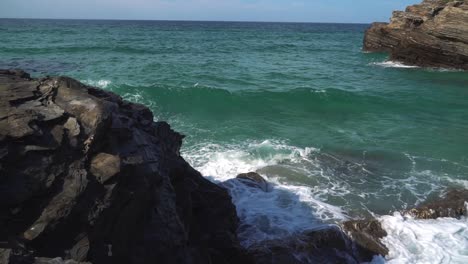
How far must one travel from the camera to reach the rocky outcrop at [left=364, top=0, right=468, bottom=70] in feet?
92.9

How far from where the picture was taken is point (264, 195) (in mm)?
10414

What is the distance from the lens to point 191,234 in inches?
266

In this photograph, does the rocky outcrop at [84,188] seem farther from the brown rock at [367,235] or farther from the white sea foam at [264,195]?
the brown rock at [367,235]

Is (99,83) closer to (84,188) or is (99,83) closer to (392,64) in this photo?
(84,188)

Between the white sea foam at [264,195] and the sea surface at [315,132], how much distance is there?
0.03 m

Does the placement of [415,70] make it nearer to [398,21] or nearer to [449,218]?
[398,21]

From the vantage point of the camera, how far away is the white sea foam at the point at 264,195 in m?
9.05

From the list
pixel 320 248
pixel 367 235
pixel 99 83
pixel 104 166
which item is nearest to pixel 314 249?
pixel 320 248

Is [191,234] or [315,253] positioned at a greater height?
[191,234]

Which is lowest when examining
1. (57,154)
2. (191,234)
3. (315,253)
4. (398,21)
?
(315,253)

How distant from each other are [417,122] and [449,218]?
842 centimetres

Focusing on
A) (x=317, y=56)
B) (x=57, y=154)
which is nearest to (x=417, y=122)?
(x=57, y=154)

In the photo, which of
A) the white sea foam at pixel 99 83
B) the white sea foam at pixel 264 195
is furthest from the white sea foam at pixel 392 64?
the white sea foam at pixel 264 195

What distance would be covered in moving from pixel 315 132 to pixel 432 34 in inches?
757
